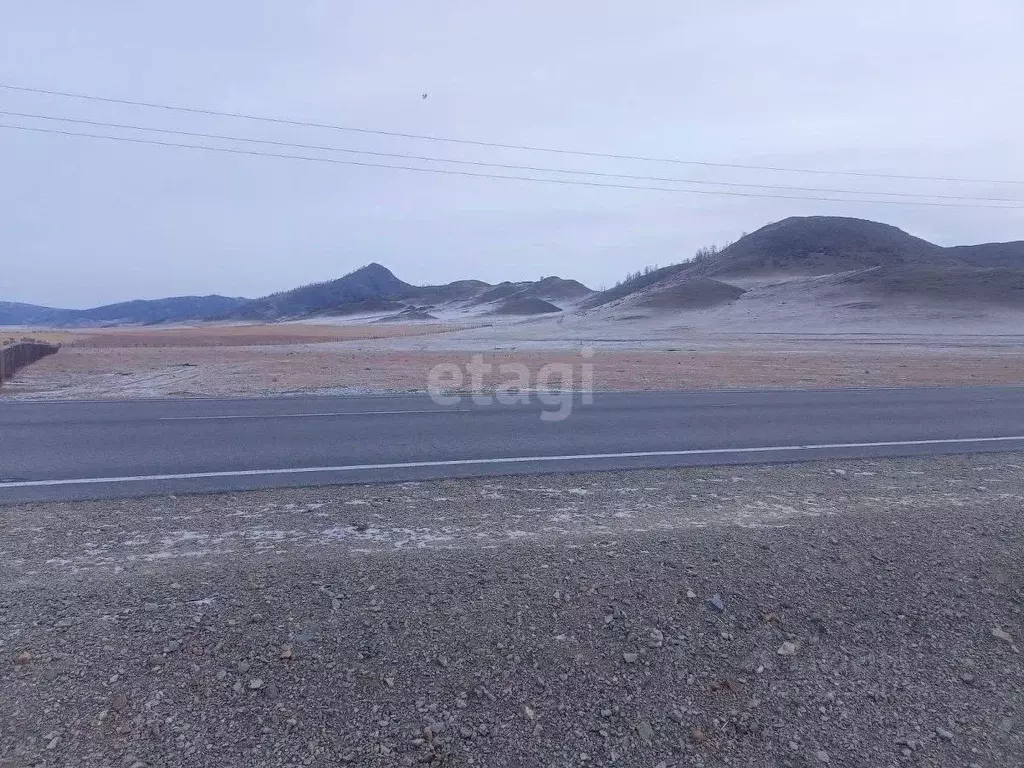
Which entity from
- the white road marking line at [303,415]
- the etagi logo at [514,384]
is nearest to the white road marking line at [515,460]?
the etagi logo at [514,384]

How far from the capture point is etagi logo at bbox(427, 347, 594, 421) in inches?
627

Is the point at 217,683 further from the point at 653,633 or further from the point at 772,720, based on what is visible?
the point at 772,720

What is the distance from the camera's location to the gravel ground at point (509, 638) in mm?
3904

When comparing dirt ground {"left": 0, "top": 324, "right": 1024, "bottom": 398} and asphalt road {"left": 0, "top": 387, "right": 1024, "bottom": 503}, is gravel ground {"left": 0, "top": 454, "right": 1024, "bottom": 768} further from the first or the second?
dirt ground {"left": 0, "top": 324, "right": 1024, "bottom": 398}

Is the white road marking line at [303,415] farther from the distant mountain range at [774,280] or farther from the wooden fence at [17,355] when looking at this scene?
the distant mountain range at [774,280]

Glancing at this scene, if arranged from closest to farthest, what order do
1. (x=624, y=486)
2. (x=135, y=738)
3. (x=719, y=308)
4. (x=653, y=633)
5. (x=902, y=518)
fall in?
1. (x=135, y=738)
2. (x=653, y=633)
3. (x=902, y=518)
4. (x=624, y=486)
5. (x=719, y=308)

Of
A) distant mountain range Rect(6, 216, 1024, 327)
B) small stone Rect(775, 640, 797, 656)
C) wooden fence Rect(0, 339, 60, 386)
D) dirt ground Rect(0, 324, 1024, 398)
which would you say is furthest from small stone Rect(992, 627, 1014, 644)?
distant mountain range Rect(6, 216, 1024, 327)

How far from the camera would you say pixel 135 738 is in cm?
376

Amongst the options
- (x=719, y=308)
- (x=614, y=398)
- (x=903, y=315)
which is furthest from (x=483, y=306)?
(x=614, y=398)

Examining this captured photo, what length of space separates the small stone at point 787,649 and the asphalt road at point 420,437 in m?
4.39

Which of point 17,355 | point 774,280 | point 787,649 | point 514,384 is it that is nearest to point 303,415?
point 514,384

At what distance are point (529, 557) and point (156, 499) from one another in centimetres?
379

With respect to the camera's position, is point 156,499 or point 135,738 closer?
point 135,738

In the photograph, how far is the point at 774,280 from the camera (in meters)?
108
